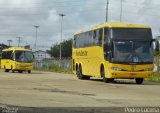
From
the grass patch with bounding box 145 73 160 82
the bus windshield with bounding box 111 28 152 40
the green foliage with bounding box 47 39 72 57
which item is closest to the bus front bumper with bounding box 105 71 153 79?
the bus windshield with bounding box 111 28 152 40

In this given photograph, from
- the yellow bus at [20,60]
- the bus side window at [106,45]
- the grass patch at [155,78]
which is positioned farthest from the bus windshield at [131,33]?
the yellow bus at [20,60]

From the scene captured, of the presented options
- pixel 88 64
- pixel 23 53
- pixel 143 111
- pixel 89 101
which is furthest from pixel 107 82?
pixel 23 53

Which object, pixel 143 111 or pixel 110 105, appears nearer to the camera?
pixel 143 111

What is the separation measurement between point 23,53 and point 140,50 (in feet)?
101

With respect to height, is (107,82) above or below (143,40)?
below

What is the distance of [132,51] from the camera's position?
31.2m

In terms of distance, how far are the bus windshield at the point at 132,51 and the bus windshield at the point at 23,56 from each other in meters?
29.7

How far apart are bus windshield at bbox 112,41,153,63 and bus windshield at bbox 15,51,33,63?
29668 mm

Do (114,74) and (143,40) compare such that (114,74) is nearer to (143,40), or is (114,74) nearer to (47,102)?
(143,40)

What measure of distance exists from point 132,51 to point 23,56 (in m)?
30.6

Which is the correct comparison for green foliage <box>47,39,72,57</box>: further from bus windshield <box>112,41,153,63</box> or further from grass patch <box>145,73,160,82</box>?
bus windshield <box>112,41,153,63</box>

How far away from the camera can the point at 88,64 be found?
121 feet

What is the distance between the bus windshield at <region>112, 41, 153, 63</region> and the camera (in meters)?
31.2

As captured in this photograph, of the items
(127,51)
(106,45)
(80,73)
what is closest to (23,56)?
(80,73)
